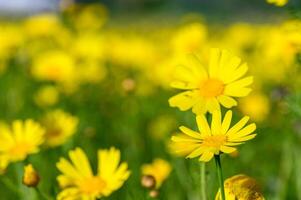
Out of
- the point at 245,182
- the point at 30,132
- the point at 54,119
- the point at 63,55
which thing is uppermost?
the point at 245,182

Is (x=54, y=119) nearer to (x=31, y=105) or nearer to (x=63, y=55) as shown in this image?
(x=63, y=55)

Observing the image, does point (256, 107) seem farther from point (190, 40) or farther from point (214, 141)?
point (214, 141)

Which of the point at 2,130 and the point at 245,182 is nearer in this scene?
the point at 245,182

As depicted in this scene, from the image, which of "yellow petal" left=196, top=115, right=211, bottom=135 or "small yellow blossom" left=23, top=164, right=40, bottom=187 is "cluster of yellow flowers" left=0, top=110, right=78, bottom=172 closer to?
"small yellow blossom" left=23, top=164, right=40, bottom=187

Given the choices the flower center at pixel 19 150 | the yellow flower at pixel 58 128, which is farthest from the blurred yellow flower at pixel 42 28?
the flower center at pixel 19 150

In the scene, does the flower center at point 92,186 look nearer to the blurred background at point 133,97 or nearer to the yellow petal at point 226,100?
the blurred background at point 133,97

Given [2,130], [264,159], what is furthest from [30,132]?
[264,159]

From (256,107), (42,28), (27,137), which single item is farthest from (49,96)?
(27,137)
